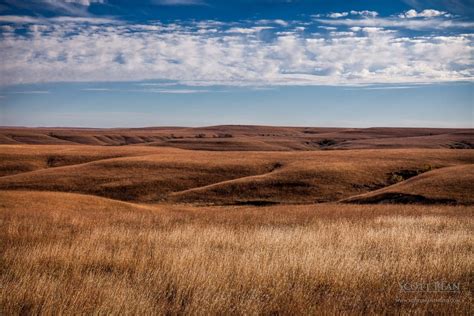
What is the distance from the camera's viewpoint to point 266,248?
10125 mm

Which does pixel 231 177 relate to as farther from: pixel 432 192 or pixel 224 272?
pixel 224 272

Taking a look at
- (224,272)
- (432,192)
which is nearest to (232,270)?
(224,272)

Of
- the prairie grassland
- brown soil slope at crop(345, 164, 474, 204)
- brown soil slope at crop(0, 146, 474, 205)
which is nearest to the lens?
the prairie grassland

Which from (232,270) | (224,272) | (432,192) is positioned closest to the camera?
(224,272)

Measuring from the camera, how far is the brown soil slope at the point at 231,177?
4616 cm

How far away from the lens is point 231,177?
5753 cm


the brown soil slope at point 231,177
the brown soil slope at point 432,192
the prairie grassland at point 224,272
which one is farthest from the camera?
the brown soil slope at point 231,177

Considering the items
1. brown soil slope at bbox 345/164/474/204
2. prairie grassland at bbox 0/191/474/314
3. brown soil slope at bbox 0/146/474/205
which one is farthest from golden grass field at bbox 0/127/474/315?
brown soil slope at bbox 0/146/474/205

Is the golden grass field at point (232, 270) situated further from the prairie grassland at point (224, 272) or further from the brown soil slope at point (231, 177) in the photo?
the brown soil slope at point (231, 177)

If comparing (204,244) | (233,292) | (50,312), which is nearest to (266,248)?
(204,244)

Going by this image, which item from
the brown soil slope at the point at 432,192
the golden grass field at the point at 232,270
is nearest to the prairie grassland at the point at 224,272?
the golden grass field at the point at 232,270

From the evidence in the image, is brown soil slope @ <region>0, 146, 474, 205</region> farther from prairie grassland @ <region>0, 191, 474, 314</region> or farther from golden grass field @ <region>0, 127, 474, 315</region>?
prairie grassland @ <region>0, 191, 474, 314</region>

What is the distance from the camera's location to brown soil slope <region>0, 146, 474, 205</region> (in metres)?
46.2

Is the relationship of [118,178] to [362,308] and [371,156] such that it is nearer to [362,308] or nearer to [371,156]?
[371,156]
